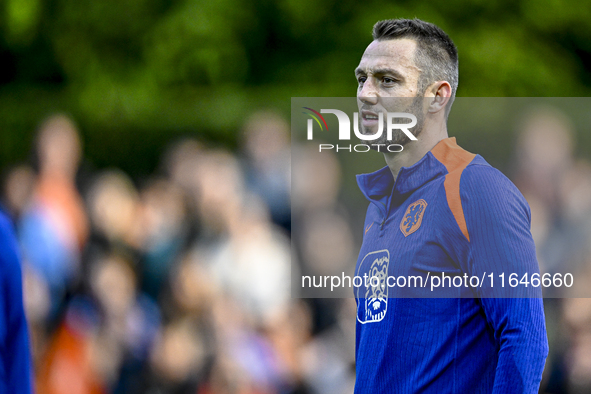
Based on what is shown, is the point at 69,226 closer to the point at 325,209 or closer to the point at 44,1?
the point at 325,209

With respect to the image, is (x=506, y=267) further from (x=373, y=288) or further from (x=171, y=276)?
(x=171, y=276)

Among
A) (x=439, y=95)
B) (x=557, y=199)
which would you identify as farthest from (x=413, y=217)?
(x=557, y=199)

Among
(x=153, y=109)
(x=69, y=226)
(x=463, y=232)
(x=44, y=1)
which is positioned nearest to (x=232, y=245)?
(x=69, y=226)

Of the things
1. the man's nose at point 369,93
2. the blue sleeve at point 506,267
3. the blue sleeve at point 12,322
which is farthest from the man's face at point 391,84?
the blue sleeve at point 12,322

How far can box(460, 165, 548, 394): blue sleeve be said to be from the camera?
1.60 meters

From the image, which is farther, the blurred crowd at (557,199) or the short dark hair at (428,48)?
the blurred crowd at (557,199)

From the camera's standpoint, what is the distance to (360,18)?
532 centimetres

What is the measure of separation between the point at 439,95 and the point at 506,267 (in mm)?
543

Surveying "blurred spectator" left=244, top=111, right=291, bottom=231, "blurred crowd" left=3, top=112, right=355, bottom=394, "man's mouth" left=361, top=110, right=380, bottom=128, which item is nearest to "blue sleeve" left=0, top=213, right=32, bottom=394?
"man's mouth" left=361, top=110, right=380, bottom=128

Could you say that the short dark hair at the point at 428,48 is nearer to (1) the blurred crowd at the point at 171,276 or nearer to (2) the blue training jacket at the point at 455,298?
(2) the blue training jacket at the point at 455,298

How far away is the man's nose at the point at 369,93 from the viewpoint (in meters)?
1.93

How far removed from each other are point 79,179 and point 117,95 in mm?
1390
